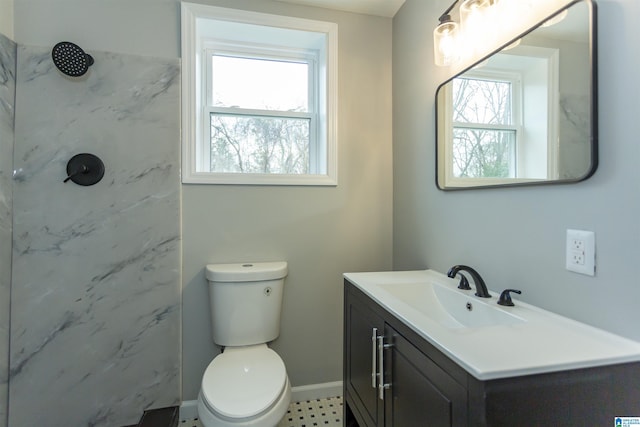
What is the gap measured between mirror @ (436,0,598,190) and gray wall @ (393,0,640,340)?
0.12 feet

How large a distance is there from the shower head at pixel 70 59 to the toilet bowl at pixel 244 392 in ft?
4.98

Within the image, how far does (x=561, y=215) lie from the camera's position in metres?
0.89

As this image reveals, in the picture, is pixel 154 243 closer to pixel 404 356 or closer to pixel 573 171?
pixel 404 356

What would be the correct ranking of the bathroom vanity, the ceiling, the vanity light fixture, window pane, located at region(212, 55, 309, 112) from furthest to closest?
window pane, located at region(212, 55, 309, 112), the ceiling, the vanity light fixture, the bathroom vanity

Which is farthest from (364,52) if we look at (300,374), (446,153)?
(300,374)

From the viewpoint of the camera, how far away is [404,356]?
36.1 inches

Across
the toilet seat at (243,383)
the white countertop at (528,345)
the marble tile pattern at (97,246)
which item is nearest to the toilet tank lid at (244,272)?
the marble tile pattern at (97,246)

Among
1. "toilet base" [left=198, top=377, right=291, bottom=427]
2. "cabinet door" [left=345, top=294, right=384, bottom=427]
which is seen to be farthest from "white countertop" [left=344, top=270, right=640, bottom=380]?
"toilet base" [left=198, top=377, right=291, bottom=427]

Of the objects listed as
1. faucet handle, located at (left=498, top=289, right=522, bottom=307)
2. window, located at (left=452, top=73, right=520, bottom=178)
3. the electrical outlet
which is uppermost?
window, located at (left=452, top=73, right=520, bottom=178)

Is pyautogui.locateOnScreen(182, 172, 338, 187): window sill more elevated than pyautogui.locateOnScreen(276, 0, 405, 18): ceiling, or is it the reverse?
pyautogui.locateOnScreen(276, 0, 405, 18): ceiling

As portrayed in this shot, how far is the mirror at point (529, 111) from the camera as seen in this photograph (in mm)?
824

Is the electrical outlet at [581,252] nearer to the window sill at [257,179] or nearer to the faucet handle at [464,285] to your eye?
the faucet handle at [464,285]

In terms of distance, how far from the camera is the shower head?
4.75ft

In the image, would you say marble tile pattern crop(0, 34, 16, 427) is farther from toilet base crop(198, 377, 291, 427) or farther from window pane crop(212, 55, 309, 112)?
toilet base crop(198, 377, 291, 427)
